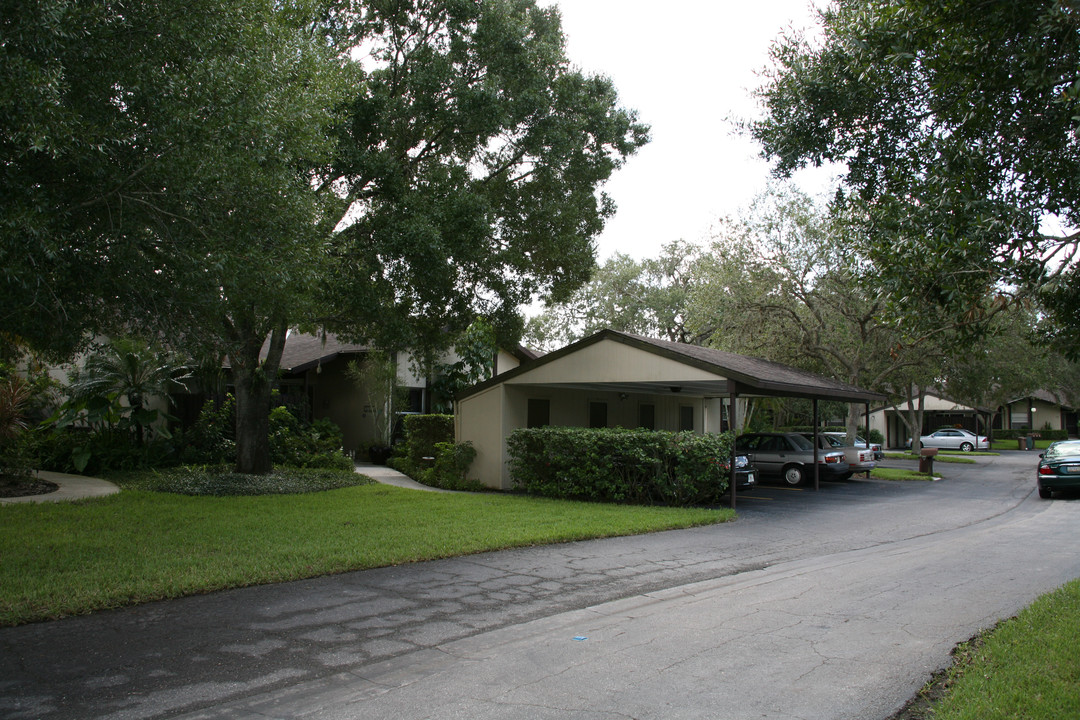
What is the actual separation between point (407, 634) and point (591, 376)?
445 inches

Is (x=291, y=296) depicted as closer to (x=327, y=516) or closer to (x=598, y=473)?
(x=327, y=516)

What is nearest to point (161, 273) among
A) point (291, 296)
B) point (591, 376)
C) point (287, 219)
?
point (287, 219)

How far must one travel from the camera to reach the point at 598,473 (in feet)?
50.0

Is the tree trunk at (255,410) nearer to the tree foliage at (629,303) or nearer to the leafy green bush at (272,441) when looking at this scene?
the leafy green bush at (272,441)

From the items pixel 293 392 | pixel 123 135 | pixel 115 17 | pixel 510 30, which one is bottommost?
pixel 293 392

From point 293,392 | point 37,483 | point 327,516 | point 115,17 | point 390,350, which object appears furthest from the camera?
point 293,392

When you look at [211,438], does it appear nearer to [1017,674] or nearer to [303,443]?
[303,443]

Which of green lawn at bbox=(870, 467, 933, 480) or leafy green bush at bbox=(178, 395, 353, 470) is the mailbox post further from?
leafy green bush at bbox=(178, 395, 353, 470)

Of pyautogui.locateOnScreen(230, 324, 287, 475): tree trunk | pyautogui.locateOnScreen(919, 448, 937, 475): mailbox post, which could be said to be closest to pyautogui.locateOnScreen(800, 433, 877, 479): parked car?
pyautogui.locateOnScreen(919, 448, 937, 475): mailbox post

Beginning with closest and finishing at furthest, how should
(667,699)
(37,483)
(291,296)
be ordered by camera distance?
(667,699), (291,296), (37,483)

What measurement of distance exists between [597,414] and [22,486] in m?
14.2

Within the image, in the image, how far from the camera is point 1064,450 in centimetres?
1897

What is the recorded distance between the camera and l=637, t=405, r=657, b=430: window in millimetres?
24391

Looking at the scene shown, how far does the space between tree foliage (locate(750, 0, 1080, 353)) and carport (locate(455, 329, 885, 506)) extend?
6.46m
